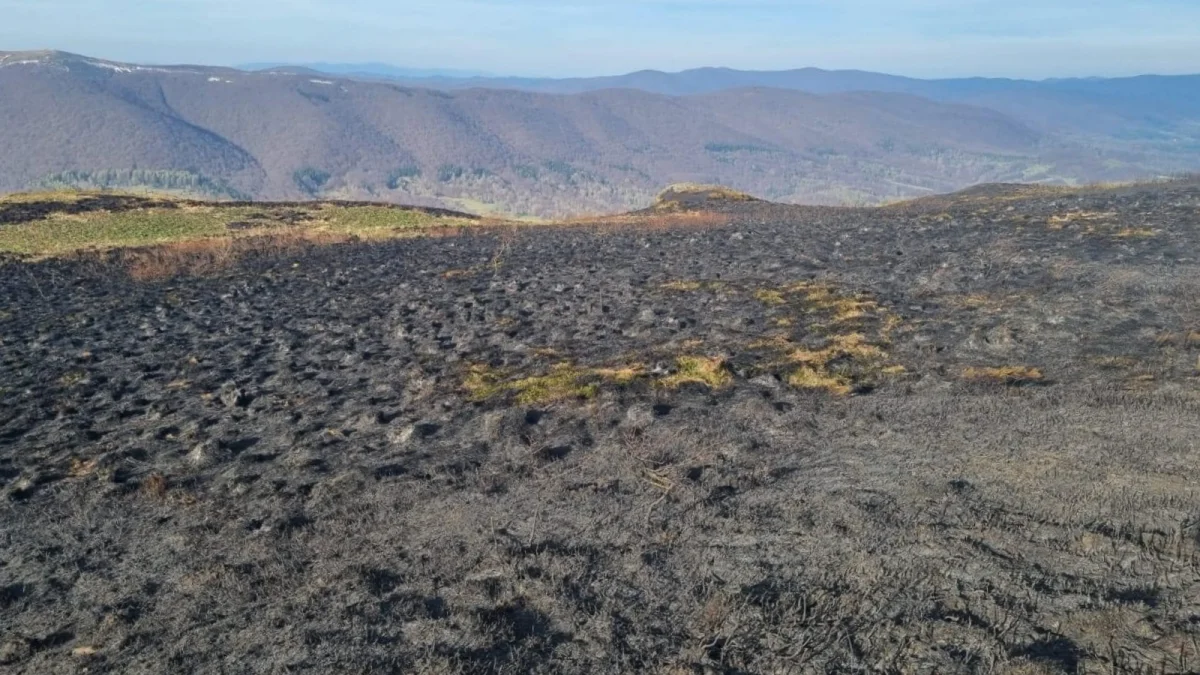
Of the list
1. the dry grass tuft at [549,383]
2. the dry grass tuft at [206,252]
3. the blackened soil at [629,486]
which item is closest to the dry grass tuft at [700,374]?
the blackened soil at [629,486]

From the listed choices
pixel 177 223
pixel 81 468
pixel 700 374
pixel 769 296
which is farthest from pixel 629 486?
pixel 177 223

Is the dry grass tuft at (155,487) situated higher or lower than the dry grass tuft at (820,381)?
lower

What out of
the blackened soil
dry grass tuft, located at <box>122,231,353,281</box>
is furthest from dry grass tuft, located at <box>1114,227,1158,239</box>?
dry grass tuft, located at <box>122,231,353,281</box>

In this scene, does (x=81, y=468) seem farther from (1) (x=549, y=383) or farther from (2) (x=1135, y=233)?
(2) (x=1135, y=233)

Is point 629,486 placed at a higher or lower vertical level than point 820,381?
lower

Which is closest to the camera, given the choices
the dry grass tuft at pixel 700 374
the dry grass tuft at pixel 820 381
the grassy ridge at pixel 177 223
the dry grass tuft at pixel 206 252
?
the dry grass tuft at pixel 820 381

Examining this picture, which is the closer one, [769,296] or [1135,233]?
[769,296]

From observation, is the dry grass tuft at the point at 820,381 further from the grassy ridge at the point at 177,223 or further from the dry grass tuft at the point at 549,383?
the grassy ridge at the point at 177,223

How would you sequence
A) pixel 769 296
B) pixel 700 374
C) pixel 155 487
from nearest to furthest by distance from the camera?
pixel 155 487 → pixel 700 374 → pixel 769 296

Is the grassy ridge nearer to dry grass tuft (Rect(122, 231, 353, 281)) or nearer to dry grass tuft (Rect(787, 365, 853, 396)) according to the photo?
dry grass tuft (Rect(122, 231, 353, 281))
